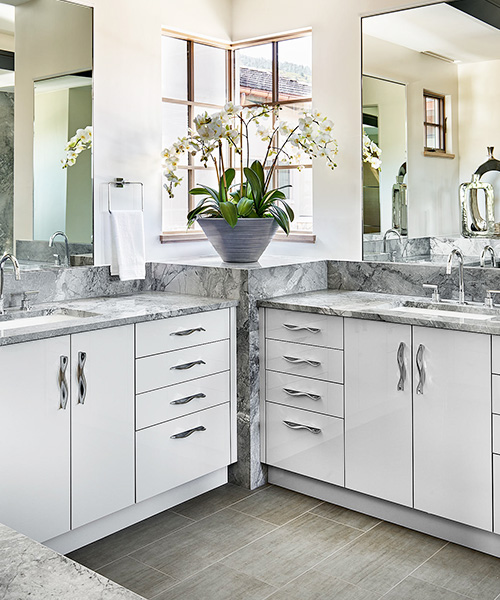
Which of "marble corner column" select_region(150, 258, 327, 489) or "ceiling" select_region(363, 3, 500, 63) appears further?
"marble corner column" select_region(150, 258, 327, 489)

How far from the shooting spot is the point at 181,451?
9.77 feet

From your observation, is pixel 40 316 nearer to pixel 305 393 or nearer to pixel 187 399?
pixel 187 399

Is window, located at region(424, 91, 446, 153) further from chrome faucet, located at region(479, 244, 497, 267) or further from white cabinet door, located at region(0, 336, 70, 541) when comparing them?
white cabinet door, located at region(0, 336, 70, 541)

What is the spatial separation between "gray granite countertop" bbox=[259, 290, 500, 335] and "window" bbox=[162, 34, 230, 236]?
942mm

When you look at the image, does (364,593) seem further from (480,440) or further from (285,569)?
(480,440)

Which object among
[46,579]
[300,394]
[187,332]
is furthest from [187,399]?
[46,579]

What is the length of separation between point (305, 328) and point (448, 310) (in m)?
0.63

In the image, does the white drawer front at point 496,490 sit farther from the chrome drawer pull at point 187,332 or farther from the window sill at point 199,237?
the window sill at point 199,237

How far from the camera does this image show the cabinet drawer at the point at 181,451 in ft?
9.27


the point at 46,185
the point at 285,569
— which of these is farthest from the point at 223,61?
the point at 285,569

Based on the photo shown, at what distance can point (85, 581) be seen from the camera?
915 millimetres

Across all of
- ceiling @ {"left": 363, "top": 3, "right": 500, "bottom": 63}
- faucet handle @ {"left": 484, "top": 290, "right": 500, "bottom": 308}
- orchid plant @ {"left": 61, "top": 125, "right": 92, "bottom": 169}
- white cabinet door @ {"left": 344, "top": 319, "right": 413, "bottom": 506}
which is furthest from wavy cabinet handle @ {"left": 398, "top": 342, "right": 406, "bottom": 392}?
orchid plant @ {"left": 61, "top": 125, "right": 92, "bottom": 169}

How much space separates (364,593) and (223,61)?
2.98 m

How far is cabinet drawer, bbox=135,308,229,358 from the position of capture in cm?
280
